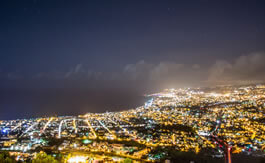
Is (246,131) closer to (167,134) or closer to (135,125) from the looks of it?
(167,134)

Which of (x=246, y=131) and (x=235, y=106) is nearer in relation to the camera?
(x=246, y=131)

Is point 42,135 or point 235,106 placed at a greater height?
point 235,106

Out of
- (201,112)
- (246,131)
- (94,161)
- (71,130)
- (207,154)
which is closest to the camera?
(94,161)

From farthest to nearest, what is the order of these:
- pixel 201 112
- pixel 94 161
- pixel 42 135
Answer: pixel 201 112, pixel 42 135, pixel 94 161

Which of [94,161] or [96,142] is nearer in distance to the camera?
[94,161]

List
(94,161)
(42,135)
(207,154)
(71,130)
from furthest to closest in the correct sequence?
(71,130)
(42,135)
(207,154)
(94,161)

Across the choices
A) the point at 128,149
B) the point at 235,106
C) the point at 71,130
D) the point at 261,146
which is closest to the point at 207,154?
the point at 261,146

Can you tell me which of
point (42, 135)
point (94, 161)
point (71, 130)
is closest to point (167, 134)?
point (94, 161)

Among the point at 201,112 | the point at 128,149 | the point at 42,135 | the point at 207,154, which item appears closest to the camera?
the point at 207,154

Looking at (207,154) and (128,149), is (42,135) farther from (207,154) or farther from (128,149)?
(207,154)
